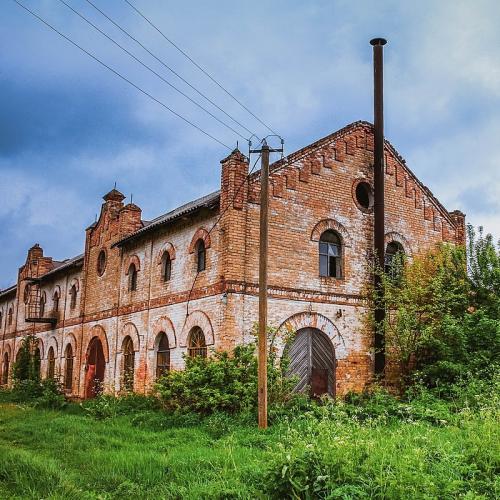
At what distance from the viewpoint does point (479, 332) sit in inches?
632

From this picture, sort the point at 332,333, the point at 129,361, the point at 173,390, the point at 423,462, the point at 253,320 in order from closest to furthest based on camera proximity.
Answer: the point at 423,462 → the point at 173,390 → the point at 253,320 → the point at 332,333 → the point at 129,361

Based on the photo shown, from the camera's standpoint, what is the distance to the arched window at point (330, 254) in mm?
17484

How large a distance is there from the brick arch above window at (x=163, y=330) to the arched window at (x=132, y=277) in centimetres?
243

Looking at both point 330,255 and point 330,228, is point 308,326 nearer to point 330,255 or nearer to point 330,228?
point 330,255

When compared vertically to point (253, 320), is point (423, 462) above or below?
below

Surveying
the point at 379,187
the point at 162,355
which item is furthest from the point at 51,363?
the point at 379,187

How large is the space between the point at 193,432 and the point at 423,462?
623 centimetres

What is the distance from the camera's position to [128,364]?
2073 centimetres

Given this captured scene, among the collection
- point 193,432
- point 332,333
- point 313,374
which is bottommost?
point 193,432

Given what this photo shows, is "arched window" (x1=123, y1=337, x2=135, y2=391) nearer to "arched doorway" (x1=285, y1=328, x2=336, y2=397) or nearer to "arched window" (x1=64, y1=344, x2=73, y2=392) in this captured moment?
"arched window" (x1=64, y1=344, x2=73, y2=392)

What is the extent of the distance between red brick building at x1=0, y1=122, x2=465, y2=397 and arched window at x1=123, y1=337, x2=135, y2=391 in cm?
4

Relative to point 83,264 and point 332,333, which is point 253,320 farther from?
point 83,264

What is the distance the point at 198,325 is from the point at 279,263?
281cm

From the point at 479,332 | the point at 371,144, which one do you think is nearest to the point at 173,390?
the point at 479,332
